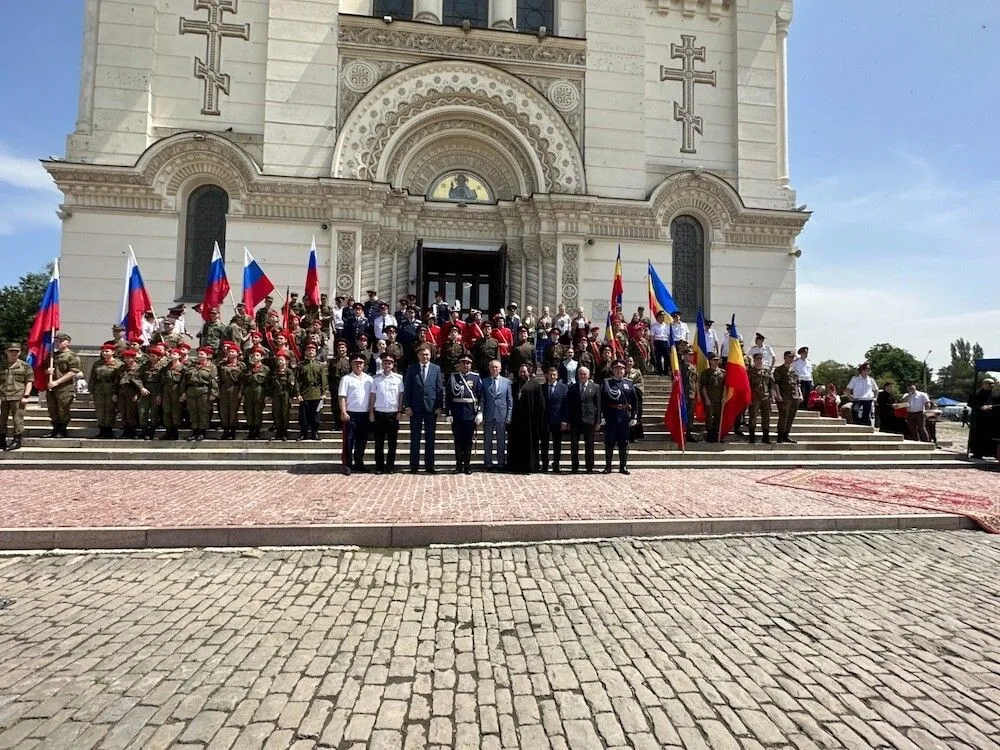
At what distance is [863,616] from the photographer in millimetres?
4074

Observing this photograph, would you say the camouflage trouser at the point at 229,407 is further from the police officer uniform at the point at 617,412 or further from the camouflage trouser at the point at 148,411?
the police officer uniform at the point at 617,412

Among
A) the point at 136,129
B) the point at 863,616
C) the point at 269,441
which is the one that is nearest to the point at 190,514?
the point at 269,441

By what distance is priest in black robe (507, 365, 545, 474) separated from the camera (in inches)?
378

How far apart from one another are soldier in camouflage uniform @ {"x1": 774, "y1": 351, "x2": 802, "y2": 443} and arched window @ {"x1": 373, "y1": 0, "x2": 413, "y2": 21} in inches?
590

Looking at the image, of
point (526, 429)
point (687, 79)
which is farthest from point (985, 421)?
point (687, 79)

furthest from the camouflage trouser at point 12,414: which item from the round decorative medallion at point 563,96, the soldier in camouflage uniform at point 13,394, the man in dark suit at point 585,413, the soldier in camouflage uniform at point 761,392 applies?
the round decorative medallion at point 563,96

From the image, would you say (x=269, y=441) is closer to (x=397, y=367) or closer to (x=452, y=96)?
(x=397, y=367)

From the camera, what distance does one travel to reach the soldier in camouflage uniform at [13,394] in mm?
10016

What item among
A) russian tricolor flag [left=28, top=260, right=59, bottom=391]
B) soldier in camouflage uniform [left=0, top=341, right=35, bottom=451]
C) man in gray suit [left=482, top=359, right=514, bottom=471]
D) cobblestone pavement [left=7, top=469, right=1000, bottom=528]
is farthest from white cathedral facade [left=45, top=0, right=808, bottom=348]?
cobblestone pavement [left=7, top=469, right=1000, bottom=528]

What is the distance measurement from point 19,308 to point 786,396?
47.6m

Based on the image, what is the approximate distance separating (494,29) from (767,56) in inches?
359

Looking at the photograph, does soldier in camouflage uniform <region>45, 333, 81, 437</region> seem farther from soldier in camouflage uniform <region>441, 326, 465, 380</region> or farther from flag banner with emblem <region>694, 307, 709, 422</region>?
flag banner with emblem <region>694, 307, 709, 422</region>

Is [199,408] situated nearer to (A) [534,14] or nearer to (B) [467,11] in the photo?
(B) [467,11]

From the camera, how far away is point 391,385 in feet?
30.3
